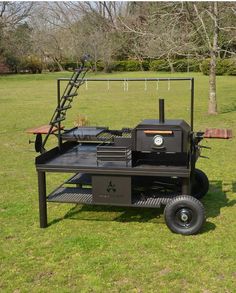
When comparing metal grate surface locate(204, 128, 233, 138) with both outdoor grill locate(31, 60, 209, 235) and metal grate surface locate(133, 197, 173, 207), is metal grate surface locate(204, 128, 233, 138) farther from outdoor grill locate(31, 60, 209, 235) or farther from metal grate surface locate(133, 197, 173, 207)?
metal grate surface locate(133, 197, 173, 207)

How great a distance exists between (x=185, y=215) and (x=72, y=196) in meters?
1.30

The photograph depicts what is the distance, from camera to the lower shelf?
189 inches

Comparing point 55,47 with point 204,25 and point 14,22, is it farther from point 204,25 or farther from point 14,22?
point 204,25

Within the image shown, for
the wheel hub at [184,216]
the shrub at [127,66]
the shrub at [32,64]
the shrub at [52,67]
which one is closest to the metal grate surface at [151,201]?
the wheel hub at [184,216]

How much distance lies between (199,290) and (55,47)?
57700 millimetres

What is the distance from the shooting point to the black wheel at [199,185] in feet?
19.0

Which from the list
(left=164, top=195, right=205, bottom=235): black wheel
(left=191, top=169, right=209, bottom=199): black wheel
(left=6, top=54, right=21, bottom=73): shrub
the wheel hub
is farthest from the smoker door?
(left=6, top=54, right=21, bottom=73): shrub

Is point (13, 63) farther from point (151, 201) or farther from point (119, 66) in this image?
point (151, 201)

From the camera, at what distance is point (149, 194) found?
17.1 feet

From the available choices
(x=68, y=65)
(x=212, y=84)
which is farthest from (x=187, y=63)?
(x=68, y=65)

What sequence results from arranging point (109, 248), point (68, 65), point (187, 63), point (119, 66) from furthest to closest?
point (68, 65) → point (119, 66) → point (187, 63) → point (109, 248)

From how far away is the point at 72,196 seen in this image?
509 cm

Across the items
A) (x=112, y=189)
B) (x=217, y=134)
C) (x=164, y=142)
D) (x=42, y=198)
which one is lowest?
(x=42, y=198)

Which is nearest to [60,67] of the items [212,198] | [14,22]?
[14,22]
